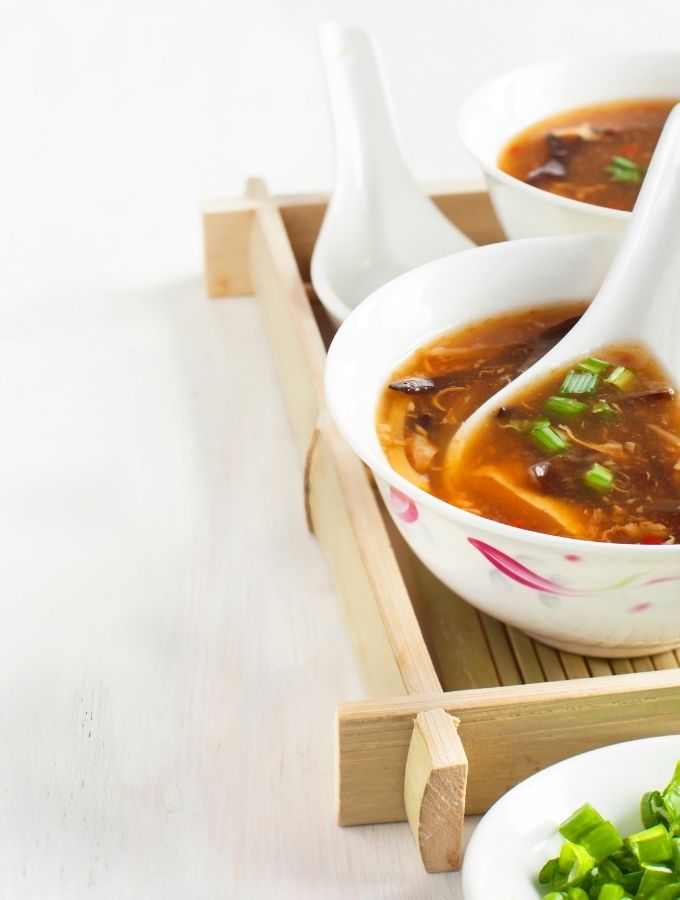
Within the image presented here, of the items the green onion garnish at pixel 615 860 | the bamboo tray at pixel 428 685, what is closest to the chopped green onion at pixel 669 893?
the green onion garnish at pixel 615 860

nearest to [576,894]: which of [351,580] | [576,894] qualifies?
[576,894]

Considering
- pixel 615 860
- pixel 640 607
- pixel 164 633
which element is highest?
pixel 640 607

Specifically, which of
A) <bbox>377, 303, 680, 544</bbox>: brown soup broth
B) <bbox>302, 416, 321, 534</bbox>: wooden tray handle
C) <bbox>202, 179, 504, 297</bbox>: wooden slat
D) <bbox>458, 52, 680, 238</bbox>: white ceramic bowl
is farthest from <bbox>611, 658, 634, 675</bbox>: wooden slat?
<bbox>202, 179, 504, 297</bbox>: wooden slat

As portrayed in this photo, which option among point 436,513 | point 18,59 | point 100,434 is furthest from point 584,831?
point 18,59

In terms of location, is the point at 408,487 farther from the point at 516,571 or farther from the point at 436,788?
the point at 436,788

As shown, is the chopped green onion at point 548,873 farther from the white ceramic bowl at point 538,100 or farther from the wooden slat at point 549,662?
the white ceramic bowl at point 538,100

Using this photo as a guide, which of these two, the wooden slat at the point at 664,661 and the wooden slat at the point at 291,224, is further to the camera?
the wooden slat at the point at 291,224

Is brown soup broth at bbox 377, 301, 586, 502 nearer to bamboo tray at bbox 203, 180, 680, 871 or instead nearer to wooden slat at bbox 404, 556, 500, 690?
bamboo tray at bbox 203, 180, 680, 871

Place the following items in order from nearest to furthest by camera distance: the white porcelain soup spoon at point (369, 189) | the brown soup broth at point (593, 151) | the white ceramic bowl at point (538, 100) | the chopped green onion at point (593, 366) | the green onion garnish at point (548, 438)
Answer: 1. the green onion garnish at point (548, 438)
2. the chopped green onion at point (593, 366)
3. the white ceramic bowl at point (538, 100)
4. the brown soup broth at point (593, 151)
5. the white porcelain soup spoon at point (369, 189)
